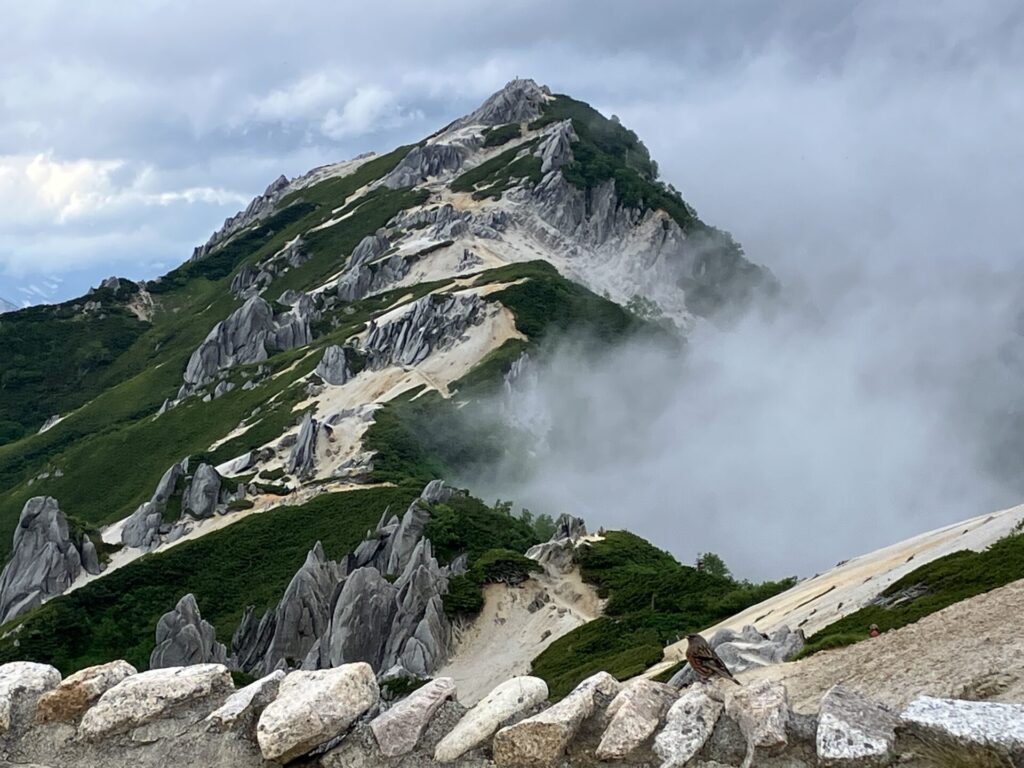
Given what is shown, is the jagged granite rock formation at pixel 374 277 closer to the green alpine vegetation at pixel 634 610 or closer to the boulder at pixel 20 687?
the green alpine vegetation at pixel 634 610

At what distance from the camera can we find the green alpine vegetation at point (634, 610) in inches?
1602

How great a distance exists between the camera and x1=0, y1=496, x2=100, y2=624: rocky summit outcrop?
9200 centimetres

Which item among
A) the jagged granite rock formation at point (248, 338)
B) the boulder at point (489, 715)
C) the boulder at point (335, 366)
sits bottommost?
the boulder at point (489, 715)

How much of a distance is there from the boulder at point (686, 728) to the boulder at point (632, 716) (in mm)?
177

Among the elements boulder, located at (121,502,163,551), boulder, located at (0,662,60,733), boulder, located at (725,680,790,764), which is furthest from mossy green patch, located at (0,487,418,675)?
boulder, located at (725,680,790,764)

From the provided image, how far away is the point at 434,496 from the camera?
3132 inches

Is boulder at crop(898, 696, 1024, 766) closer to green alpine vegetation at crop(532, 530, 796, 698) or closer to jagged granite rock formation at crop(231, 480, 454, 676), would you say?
green alpine vegetation at crop(532, 530, 796, 698)

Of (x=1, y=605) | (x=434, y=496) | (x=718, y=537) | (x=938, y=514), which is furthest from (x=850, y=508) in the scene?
(x=1, y=605)

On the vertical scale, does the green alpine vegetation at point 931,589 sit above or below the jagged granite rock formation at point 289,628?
below

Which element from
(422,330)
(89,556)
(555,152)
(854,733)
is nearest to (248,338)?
(422,330)

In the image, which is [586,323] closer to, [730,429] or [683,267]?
[730,429]

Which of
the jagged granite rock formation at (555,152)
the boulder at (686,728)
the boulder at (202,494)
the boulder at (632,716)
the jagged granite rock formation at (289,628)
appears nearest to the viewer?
the boulder at (686,728)

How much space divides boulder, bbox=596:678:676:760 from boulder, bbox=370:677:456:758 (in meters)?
2.06

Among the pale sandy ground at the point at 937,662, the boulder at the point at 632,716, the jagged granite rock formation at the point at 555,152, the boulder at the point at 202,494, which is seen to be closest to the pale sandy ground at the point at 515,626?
the pale sandy ground at the point at 937,662
